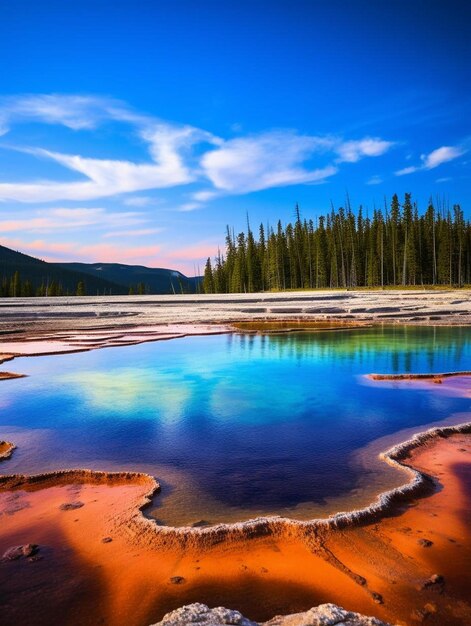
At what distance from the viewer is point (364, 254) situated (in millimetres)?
75938

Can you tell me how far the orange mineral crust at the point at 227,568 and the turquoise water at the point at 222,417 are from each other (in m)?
0.56

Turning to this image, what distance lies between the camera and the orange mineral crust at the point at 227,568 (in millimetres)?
2727

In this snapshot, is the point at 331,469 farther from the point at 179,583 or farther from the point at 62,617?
the point at 62,617

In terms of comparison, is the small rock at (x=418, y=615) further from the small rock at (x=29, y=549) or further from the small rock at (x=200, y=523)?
the small rock at (x=29, y=549)

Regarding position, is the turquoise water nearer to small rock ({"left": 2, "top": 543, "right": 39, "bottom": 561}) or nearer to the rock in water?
small rock ({"left": 2, "top": 543, "right": 39, "bottom": 561})

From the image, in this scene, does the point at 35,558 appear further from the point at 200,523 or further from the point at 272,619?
the point at 272,619

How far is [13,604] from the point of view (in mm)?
2807

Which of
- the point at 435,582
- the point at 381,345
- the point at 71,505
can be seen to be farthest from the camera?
the point at 381,345

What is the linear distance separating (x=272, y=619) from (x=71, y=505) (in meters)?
2.32

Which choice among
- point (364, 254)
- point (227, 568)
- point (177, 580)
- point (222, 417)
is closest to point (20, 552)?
point (177, 580)

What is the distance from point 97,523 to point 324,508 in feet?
6.19

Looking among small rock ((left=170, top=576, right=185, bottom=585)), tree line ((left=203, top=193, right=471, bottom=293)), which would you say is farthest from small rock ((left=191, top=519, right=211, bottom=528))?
tree line ((left=203, top=193, right=471, bottom=293))

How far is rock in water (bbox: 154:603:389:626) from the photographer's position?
7.82ft

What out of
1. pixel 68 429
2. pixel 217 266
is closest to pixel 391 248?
pixel 217 266
